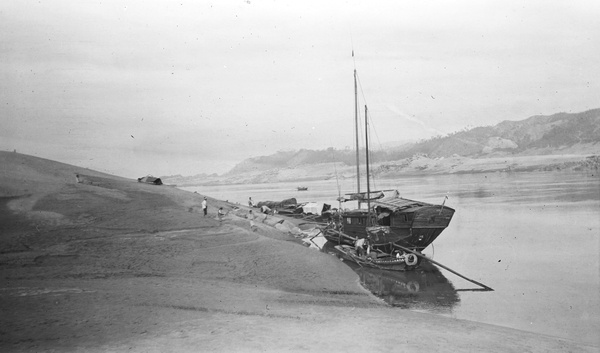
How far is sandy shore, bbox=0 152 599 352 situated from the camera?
9.71m

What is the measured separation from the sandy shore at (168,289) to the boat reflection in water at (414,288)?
1.20 m

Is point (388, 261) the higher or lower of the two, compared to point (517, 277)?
higher

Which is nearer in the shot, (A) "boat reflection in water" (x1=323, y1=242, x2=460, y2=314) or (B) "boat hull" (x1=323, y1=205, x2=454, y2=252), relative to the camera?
(A) "boat reflection in water" (x1=323, y1=242, x2=460, y2=314)

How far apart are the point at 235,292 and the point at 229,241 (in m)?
6.05

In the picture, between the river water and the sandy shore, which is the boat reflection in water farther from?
the sandy shore

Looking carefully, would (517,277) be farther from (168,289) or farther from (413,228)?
(168,289)

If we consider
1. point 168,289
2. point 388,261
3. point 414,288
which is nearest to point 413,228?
point 388,261

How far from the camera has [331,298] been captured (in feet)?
50.5

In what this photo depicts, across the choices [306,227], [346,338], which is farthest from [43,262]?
[306,227]

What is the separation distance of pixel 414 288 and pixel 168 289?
11053 mm

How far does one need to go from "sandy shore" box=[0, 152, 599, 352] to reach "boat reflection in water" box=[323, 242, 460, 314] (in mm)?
1196

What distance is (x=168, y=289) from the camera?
45.2 feet

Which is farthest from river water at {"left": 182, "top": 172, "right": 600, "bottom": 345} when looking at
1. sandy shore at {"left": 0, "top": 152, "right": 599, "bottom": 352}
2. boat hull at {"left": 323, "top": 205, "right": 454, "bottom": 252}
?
sandy shore at {"left": 0, "top": 152, "right": 599, "bottom": 352}

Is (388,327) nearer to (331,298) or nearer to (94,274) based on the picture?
(331,298)
